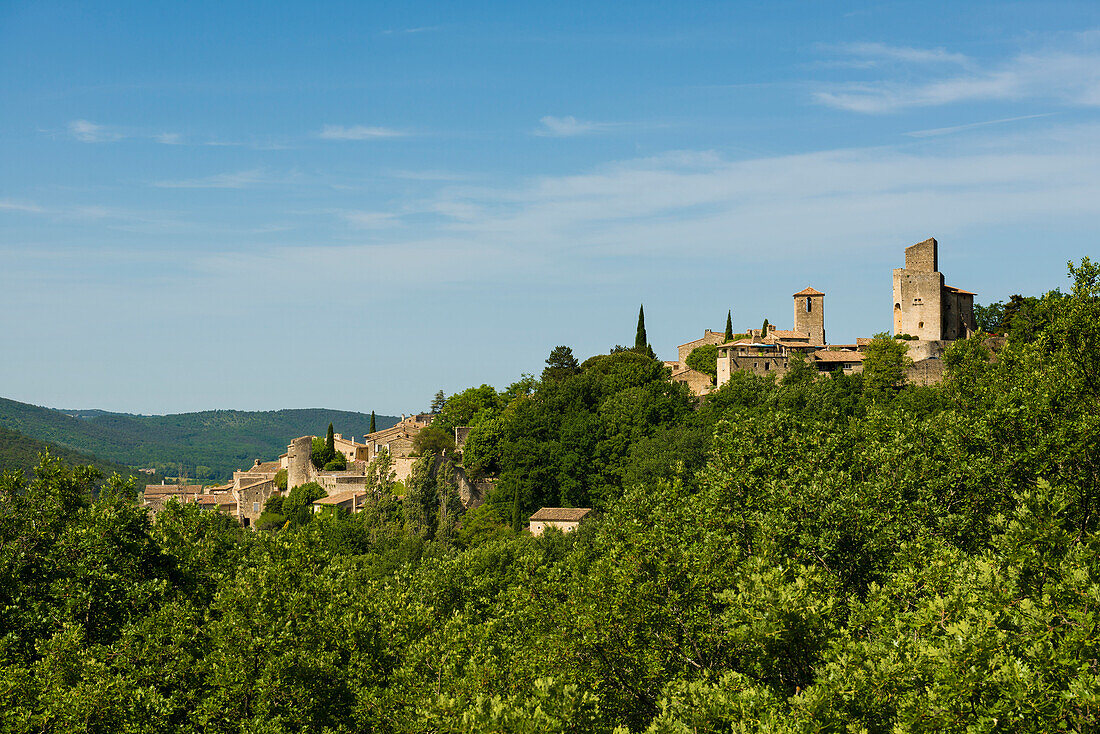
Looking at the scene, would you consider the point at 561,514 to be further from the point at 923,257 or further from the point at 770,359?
the point at 923,257

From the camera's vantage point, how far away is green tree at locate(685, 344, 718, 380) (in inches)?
3152

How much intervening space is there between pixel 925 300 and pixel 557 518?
35.3 meters

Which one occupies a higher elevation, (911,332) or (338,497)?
(911,332)

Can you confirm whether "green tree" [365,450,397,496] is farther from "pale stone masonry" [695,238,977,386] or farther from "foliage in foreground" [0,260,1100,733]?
"foliage in foreground" [0,260,1100,733]

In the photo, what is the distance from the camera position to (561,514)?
61312mm

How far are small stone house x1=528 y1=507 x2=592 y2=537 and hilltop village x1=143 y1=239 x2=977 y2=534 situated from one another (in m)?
1.29

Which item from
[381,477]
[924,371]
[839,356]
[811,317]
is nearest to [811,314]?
[811,317]

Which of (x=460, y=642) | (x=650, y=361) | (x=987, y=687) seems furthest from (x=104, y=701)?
(x=650, y=361)

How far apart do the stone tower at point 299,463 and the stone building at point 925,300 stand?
48.8 m

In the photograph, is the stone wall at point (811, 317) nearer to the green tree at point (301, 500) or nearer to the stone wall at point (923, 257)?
the stone wall at point (923, 257)

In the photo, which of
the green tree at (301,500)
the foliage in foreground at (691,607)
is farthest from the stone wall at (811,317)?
the foliage in foreground at (691,607)

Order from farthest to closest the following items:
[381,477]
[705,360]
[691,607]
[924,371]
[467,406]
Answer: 1. [467,406]
2. [705,360]
3. [924,371]
4. [381,477]
5. [691,607]

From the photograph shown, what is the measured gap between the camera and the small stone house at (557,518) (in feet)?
195

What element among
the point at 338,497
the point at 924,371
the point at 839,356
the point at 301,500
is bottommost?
the point at 301,500
